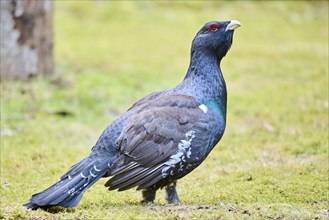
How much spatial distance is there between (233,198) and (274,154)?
2.53 m

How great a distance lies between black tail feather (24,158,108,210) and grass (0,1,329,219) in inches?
5.4

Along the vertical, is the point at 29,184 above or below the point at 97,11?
below

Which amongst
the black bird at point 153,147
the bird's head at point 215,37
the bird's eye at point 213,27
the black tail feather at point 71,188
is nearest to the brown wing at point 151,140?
the black bird at point 153,147

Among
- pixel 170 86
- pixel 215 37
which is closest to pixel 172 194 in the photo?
pixel 215 37

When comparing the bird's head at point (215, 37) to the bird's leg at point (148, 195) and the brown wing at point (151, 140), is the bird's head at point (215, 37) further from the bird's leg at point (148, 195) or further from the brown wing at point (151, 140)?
the bird's leg at point (148, 195)

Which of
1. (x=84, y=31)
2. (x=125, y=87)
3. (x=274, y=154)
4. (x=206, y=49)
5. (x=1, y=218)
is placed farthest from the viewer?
(x=84, y=31)

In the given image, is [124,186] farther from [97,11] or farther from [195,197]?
[97,11]

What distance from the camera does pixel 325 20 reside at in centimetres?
2638

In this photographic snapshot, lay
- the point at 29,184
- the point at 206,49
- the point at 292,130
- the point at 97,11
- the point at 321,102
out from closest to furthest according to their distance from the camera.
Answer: the point at 206,49, the point at 29,184, the point at 292,130, the point at 321,102, the point at 97,11

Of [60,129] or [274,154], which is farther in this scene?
[60,129]

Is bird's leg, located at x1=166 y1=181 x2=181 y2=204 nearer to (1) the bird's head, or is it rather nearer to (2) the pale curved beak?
(1) the bird's head

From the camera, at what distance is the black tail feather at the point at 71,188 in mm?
6145

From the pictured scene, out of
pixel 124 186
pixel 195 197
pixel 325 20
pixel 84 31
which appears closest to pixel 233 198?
pixel 195 197

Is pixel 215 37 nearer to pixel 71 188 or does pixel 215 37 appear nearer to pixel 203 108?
pixel 203 108
